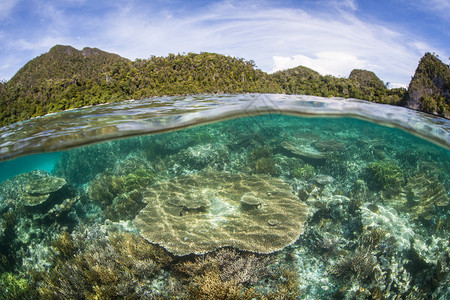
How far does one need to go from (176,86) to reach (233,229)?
16486 mm

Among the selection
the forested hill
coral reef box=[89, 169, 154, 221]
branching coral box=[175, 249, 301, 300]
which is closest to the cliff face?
the forested hill

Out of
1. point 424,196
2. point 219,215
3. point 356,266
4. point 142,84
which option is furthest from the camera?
point 142,84

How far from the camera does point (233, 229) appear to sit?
236 inches

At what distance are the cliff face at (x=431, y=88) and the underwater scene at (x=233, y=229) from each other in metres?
2.37

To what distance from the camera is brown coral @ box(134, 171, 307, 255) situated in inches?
219

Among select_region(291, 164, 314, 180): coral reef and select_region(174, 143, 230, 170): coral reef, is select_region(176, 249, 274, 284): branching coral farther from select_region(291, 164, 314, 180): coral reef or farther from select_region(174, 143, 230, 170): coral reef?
select_region(174, 143, 230, 170): coral reef

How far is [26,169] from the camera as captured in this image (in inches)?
574

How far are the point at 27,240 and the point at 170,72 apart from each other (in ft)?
59.0

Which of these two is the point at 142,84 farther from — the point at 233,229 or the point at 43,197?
the point at 233,229

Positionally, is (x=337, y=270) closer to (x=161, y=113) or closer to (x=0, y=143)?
(x=161, y=113)

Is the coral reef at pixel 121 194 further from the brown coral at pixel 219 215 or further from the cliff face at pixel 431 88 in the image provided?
the cliff face at pixel 431 88

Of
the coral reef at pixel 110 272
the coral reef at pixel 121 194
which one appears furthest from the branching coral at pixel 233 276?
the coral reef at pixel 121 194

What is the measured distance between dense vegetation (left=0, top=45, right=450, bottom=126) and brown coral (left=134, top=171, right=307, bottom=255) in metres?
11.8

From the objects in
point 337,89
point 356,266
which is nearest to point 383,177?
point 356,266
